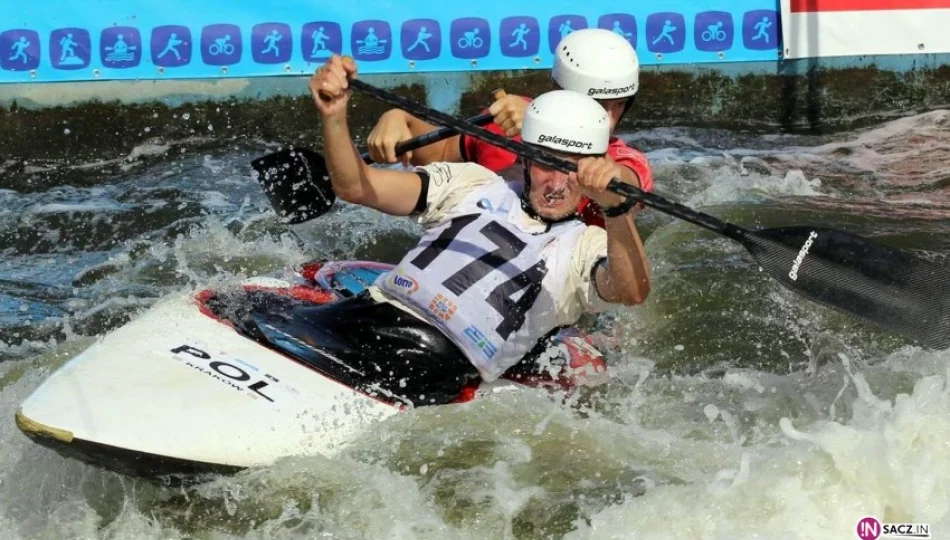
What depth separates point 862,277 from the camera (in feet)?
13.4

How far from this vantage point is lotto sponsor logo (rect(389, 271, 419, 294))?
13.9ft

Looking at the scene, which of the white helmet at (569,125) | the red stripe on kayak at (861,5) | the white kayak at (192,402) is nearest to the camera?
the white kayak at (192,402)

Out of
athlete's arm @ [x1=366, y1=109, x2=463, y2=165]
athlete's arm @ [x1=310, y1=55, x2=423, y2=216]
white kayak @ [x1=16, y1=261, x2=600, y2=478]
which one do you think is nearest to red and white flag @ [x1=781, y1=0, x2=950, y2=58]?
athlete's arm @ [x1=366, y1=109, x2=463, y2=165]

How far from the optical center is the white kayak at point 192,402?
3.72 m

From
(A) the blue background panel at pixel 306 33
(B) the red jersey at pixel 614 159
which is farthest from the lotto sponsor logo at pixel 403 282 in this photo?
(A) the blue background panel at pixel 306 33

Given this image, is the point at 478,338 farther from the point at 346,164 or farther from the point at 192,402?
the point at 192,402

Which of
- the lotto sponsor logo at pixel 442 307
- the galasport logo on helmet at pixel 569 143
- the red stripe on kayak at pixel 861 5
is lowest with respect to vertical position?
the lotto sponsor logo at pixel 442 307

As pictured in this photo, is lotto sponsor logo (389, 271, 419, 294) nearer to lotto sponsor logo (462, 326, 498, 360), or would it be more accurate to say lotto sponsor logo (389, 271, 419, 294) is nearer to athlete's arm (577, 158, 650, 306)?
lotto sponsor logo (462, 326, 498, 360)

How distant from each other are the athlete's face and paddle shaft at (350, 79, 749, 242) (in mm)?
123

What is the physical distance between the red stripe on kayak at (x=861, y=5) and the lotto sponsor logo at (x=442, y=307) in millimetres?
5049

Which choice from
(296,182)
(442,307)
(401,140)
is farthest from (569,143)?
(296,182)

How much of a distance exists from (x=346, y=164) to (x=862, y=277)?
1.74m

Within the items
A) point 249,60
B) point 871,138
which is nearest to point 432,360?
point 249,60

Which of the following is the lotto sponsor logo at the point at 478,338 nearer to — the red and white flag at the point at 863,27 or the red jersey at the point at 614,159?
the red jersey at the point at 614,159
